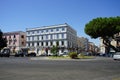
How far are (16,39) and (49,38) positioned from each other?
15911 millimetres

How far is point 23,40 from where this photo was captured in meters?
102

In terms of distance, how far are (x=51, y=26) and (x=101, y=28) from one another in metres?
42.0

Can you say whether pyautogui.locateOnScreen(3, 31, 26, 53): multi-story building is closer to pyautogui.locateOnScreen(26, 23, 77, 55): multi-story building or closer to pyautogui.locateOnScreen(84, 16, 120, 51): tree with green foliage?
pyautogui.locateOnScreen(26, 23, 77, 55): multi-story building

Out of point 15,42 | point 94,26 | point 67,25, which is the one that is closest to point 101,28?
point 94,26

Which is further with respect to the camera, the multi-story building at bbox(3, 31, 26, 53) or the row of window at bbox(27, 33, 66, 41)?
the multi-story building at bbox(3, 31, 26, 53)

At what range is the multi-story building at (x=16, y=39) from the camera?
9700 centimetres

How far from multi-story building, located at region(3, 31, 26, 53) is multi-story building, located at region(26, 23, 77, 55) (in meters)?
3.32

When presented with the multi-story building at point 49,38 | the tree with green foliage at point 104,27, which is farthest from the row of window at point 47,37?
the tree with green foliage at point 104,27

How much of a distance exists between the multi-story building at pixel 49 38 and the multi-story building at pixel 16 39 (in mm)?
3316

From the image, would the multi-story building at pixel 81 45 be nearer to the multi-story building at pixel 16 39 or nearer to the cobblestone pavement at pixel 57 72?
the multi-story building at pixel 16 39

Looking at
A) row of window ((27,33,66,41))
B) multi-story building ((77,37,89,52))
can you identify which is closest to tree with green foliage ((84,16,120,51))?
row of window ((27,33,66,41))

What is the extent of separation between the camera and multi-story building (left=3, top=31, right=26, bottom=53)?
9700cm

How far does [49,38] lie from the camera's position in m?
94.6

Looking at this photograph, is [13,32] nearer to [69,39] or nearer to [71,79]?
[69,39]
